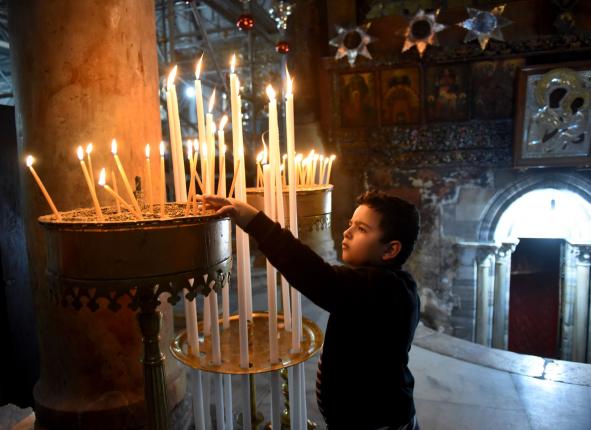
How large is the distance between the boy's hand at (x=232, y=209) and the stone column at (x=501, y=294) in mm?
6873

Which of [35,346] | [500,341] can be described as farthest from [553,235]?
[35,346]

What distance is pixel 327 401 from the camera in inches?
55.7

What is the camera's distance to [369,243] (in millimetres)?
1353

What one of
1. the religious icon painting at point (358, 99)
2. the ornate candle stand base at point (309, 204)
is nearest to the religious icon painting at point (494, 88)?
the religious icon painting at point (358, 99)

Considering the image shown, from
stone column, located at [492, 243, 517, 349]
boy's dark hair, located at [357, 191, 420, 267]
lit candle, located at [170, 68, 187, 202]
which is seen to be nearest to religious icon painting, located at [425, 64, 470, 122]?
stone column, located at [492, 243, 517, 349]

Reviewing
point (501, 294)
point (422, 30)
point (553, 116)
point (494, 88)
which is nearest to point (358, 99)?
point (422, 30)

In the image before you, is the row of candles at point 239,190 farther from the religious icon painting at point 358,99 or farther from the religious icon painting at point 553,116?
the religious icon painting at point 553,116

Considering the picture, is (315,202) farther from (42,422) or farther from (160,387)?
(42,422)

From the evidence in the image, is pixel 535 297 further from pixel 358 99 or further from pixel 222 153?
pixel 222 153

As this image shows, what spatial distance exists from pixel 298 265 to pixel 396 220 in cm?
39

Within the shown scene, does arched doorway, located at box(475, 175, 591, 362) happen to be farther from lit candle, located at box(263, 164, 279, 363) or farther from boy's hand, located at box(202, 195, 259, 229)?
boy's hand, located at box(202, 195, 259, 229)

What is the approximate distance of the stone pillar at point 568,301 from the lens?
707cm

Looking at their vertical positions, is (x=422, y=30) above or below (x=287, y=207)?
above

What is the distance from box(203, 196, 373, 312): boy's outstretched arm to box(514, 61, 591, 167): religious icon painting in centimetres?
634
